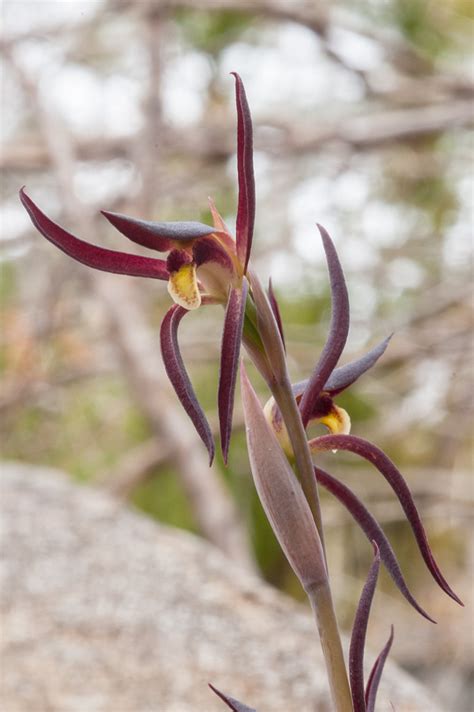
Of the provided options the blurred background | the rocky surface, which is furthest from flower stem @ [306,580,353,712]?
the blurred background

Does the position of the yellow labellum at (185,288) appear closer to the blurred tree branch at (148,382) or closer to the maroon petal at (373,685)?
the maroon petal at (373,685)

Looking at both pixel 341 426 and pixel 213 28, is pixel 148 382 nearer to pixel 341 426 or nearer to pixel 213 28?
pixel 213 28

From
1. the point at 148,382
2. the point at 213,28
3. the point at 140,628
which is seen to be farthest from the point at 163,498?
the point at 140,628

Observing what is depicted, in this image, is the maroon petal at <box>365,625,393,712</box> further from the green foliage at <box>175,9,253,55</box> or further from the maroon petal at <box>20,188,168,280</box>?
the green foliage at <box>175,9,253,55</box>

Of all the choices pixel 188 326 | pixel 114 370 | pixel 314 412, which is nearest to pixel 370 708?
pixel 314 412

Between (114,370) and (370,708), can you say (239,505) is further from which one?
(370,708)

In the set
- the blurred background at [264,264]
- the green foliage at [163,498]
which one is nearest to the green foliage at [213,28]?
the blurred background at [264,264]
